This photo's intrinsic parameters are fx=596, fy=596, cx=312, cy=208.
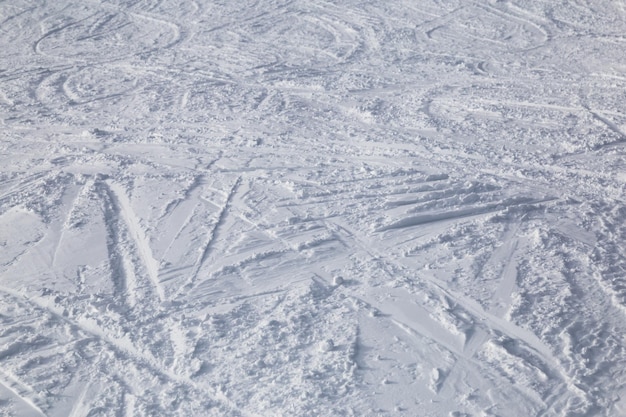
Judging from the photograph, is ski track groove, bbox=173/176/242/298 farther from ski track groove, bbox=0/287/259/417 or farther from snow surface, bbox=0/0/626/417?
ski track groove, bbox=0/287/259/417

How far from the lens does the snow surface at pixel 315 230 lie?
347cm

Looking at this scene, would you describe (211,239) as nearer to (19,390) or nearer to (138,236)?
(138,236)

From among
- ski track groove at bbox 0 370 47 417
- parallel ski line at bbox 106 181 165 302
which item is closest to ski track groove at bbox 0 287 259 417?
ski track groove at bbox 0 370 47 417

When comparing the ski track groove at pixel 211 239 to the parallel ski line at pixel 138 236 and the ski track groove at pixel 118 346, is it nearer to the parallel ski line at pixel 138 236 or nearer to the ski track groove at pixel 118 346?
the parallel ski line at pixel 138 236

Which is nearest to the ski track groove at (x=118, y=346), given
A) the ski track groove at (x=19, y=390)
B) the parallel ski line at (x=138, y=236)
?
the ski track groove at (x=19, y=390)

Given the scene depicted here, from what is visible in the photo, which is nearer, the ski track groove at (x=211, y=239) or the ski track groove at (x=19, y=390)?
the ski track groove at (x=19, y=390)

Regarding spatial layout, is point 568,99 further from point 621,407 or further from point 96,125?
point 96,125

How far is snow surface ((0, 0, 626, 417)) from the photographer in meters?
3.47

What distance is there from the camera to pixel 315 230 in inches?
190

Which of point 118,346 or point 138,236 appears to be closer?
point 118,346

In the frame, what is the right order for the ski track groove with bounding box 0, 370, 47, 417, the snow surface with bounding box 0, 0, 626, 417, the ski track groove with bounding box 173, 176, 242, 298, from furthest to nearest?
the ski track groove with bounding box 173, 176, 242, 298
the snow surface with bounding box 0, 0, 626, 417
the ski track groove with bounding box 0, 370, 47, 417

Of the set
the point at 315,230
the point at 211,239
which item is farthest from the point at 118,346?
the point at 315,230

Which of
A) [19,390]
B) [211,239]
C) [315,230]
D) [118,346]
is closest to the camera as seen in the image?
[19,390]

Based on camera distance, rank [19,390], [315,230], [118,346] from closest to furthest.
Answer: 1. [19,390]
2. [118,346]
3. [315,230]
